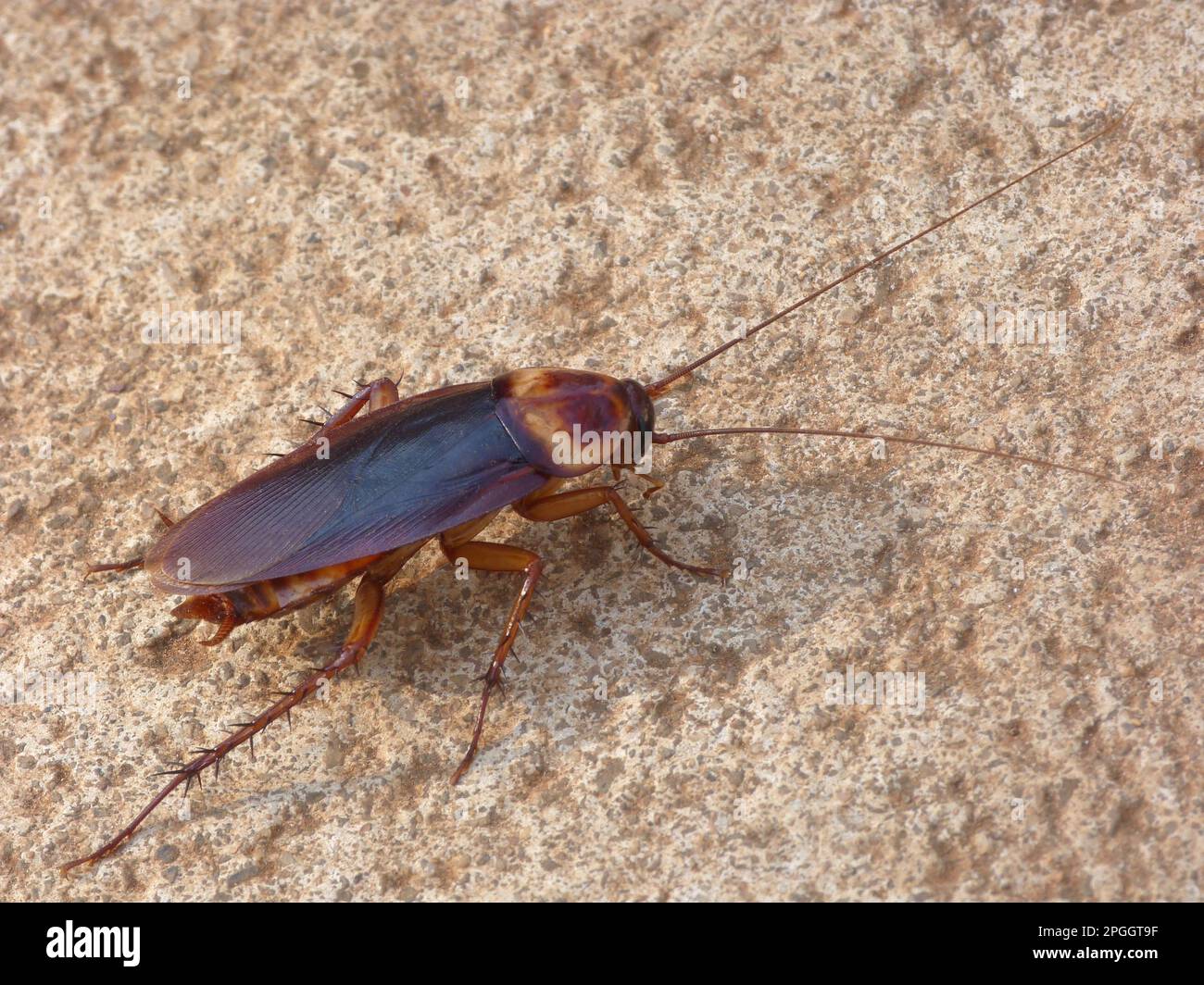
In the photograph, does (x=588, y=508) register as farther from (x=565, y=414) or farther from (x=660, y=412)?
(x=660, y=412)

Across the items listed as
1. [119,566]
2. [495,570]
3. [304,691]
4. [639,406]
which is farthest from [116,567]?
[639,406]

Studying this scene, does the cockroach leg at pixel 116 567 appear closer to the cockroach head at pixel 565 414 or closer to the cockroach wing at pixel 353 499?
the cockroach wing at pixel 353 499

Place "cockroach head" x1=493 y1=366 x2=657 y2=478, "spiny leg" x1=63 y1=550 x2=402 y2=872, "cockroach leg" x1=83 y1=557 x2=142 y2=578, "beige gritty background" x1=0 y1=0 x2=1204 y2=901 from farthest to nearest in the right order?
1. "cockroach leg" x1=83 y1=557 x2=142 y2=578
2. "cockroach head" x1=493 y1=366 x2=657 y2=478
3. "spiny leg" x1=63 y1=550 x2=402 y2=872
4. "beige gritty background" x1=0 y1=0 x2=1204 y2=901

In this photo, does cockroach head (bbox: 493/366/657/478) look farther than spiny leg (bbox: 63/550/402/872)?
Yes

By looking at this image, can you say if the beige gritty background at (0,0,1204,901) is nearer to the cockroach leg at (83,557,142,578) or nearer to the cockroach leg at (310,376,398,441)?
the cockroach leg at (83,557,142,578)

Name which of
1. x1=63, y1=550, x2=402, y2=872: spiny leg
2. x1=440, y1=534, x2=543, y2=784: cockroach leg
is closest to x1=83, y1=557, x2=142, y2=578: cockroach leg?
x1=63, y1=550, x2=402, y2=872: spiny leg

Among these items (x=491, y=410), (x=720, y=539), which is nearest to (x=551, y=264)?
(x=491, y=410)
